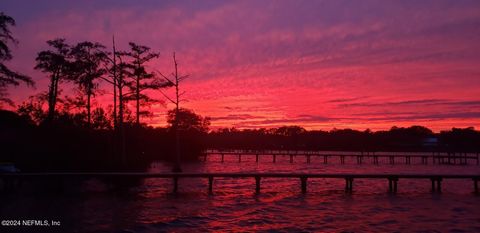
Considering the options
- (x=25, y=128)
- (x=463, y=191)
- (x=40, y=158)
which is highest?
(x=25, y=128)

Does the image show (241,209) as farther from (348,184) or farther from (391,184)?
(391,184)

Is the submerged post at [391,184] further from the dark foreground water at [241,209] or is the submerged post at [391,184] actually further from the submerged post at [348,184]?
the submerged post at [348,184]

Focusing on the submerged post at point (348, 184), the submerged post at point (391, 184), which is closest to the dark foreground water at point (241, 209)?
the submerged post at point (348, 184)

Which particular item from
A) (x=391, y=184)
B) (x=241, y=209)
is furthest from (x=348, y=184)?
(x=241, y=209)

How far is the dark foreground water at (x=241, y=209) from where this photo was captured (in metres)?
17.3

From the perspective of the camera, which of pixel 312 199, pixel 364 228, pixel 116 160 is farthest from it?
pixel 116 160

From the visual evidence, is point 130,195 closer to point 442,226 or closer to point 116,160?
point 116,160

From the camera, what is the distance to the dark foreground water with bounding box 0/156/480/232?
17.3 metres

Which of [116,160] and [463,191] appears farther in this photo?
[116,160]

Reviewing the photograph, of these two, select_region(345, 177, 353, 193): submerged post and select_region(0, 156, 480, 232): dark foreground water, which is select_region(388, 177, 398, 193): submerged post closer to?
select_region(0, 156, 480, 232): dark foreground water

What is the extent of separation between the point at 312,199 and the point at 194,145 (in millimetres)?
63321

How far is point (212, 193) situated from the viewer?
28.8m

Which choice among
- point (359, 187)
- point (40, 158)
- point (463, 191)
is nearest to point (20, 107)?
point (40, 158)

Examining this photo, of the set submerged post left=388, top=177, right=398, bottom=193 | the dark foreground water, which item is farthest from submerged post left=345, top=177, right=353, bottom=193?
submerged post left=388, top=177, right=398, bottom=193
